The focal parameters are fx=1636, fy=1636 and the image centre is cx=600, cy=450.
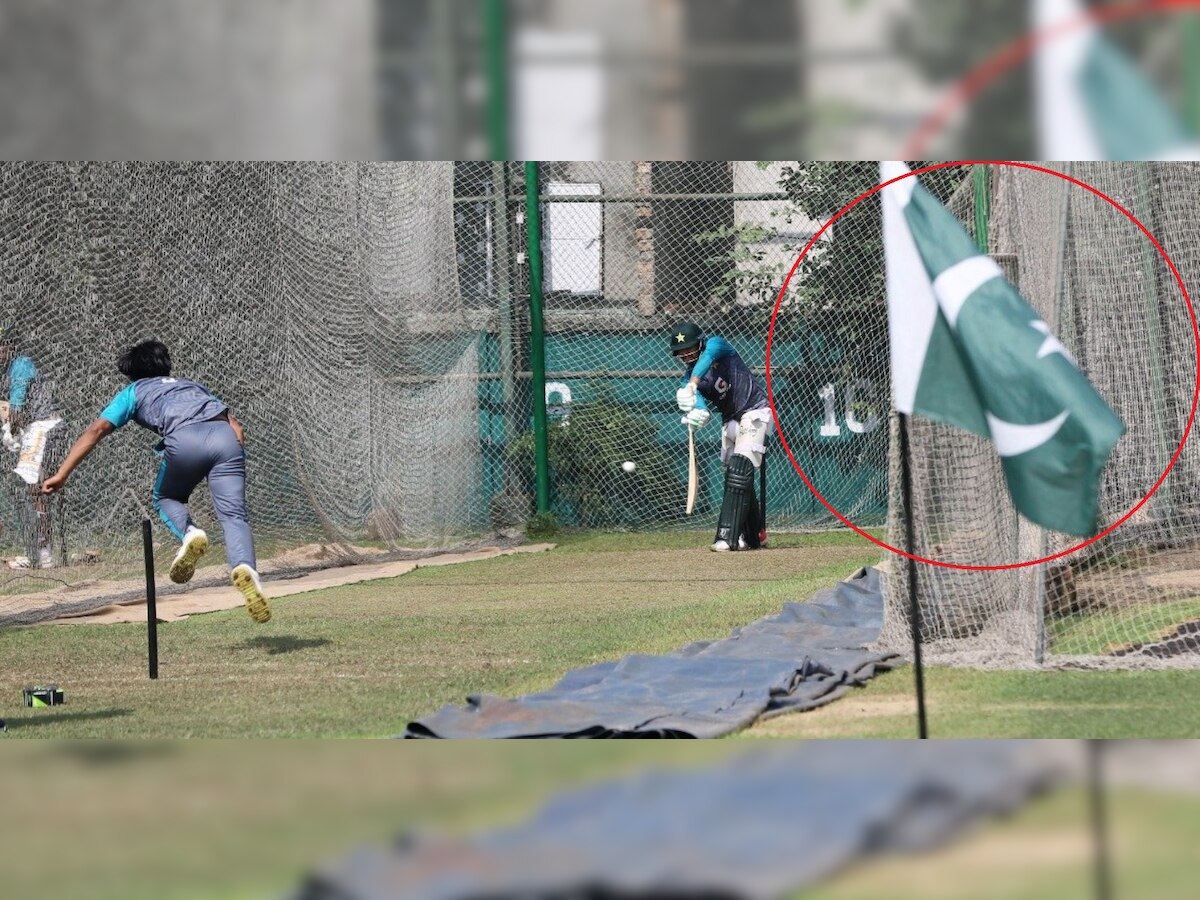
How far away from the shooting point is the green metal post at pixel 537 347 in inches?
629

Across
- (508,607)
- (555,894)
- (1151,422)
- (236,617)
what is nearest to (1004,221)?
(1151,422)

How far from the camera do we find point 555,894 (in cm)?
269

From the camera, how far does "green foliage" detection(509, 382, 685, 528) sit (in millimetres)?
16250

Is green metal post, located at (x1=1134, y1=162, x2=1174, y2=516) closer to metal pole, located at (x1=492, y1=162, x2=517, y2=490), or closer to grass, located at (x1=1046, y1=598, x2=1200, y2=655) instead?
grass, located at (x1=1046, y1=598, x2=1200, y2=655)

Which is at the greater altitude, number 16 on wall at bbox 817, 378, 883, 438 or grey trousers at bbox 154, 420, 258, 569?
number 16 on wall at bbox 817, 378, 883, 438

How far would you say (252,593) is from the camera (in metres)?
8.92

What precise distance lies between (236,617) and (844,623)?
4181 mm

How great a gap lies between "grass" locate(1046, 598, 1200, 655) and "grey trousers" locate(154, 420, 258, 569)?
4.41 m

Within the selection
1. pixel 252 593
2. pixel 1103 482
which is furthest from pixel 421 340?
pixel 1103 482

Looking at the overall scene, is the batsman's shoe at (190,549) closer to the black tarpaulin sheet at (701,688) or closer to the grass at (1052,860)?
the black tarpaulin sheet at (701,688)
